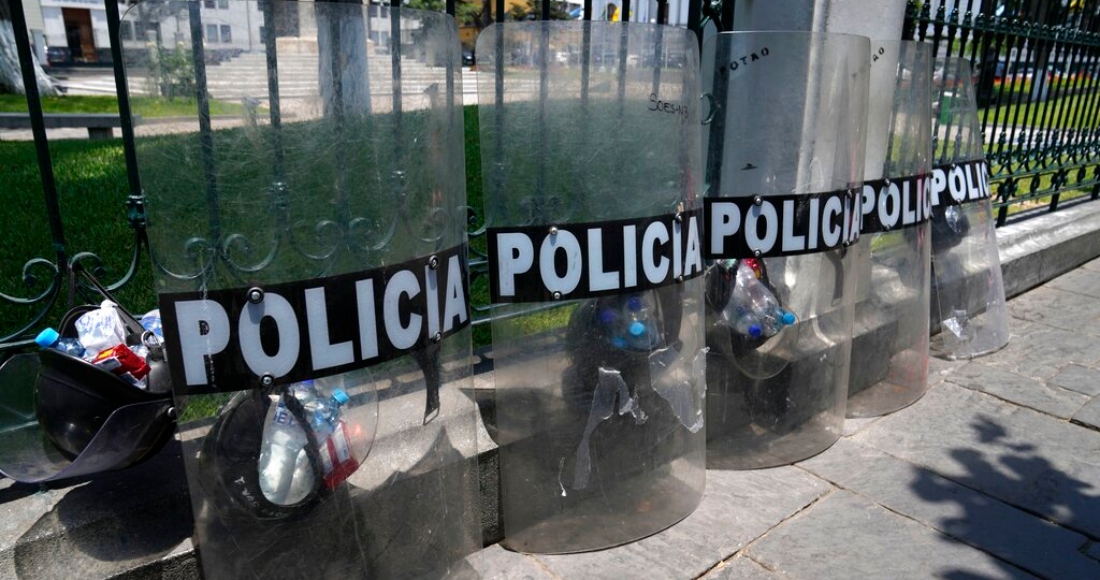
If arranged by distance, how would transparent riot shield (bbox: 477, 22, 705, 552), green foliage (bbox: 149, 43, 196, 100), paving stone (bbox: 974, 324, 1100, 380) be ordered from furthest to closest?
paving stone (bbox: 974, 324, 1100, 380), transparent riot shield (bbox: 477, 22, 705, 552), green foliage (bbox: 149, 43, 196, 100)

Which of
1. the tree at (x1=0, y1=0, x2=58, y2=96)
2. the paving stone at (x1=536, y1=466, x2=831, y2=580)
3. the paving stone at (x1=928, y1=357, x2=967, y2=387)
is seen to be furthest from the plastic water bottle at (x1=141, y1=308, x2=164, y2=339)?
the tree at (x1=0, y1=0, x2=58, y2=96)

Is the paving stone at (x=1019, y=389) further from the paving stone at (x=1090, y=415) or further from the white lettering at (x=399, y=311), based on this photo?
the white lettering at (x=399, y=311)

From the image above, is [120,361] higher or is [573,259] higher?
[573,259]

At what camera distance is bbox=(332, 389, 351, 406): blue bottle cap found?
1964 millimetres

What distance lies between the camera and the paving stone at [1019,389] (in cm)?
391

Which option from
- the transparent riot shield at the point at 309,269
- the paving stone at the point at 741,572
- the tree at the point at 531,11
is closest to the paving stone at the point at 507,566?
the transparent riot shield at the point at 309,269

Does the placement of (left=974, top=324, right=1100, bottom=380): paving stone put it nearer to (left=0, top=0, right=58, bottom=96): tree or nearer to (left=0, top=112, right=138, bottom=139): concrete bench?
(left=0, top=112, right=138, bottom=139): concrete bench

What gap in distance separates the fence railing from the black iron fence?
1cm

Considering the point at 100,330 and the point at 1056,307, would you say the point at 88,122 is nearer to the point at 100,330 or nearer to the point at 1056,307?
the point at 100,330

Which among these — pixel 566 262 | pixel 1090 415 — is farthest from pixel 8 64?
pixel 1090 415

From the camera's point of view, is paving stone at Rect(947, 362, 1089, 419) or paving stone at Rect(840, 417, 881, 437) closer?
paving stone at Rect(840, 417, 881, 437)

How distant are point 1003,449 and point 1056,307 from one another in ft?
8.50

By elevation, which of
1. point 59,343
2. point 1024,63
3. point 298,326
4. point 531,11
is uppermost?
point 531,11

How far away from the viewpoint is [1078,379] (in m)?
4.23
